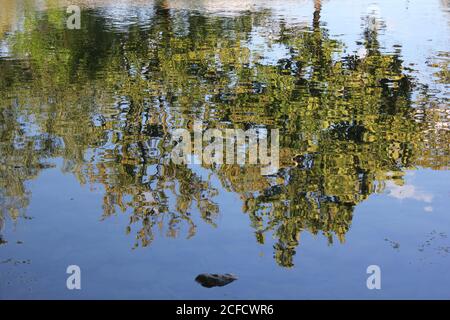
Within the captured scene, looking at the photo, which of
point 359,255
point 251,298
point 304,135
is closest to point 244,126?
point 304,135

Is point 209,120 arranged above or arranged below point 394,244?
above

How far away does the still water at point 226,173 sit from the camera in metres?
11.3

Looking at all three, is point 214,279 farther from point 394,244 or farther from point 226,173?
point 226,173

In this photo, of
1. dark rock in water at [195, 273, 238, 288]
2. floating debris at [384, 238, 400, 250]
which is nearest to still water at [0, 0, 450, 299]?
floating debris at [384, 238, 400, 250]

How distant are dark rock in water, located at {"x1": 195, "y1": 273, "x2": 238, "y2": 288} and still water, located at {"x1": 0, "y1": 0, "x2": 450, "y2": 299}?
14 centimetres

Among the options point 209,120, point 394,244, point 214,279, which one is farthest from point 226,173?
point 214,279

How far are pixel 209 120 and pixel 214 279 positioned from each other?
9.61 m

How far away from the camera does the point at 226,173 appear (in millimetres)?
15992

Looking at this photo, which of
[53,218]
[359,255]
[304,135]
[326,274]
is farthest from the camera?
[304,135]

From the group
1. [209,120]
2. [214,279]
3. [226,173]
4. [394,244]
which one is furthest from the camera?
[209,120]

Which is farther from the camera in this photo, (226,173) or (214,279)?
(226,173)

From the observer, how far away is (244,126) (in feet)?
63.8

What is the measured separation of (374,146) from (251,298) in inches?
326
